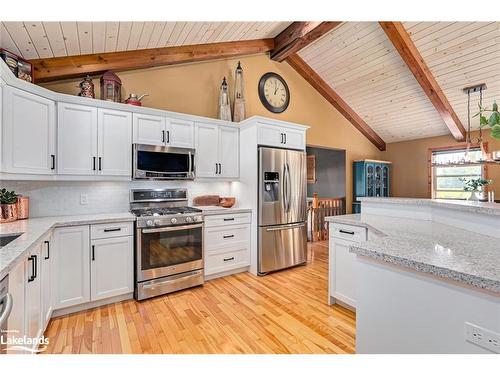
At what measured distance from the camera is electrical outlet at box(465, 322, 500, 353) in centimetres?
83

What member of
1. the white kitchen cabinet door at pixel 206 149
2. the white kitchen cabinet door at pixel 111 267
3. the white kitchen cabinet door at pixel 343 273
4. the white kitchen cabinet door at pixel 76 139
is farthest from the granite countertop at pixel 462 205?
the white kitchen cabinet door at pixel 76 139

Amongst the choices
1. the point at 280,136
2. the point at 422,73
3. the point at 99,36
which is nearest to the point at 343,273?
the point at 280,136

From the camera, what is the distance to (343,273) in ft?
8.08

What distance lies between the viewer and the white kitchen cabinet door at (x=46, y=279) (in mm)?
1929

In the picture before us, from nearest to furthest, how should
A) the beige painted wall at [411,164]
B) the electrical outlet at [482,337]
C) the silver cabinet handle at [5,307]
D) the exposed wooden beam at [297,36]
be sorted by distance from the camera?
the electrical outlet at [482,337]
the silver cabinet handle at [5,307]
the exposed wooden beam at [297,36]
the beige painted wall at [411,164]

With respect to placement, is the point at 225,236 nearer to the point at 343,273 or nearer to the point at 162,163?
the point at 162,163

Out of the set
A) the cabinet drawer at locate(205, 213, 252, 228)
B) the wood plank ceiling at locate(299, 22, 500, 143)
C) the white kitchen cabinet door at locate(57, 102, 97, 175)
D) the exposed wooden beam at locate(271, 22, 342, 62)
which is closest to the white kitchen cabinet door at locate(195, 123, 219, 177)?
the cabinet drawer at locate(205, 213, 252, 228)

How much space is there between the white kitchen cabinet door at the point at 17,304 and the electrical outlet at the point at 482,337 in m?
2.02

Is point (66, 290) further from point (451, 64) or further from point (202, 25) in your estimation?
point (451, 64)

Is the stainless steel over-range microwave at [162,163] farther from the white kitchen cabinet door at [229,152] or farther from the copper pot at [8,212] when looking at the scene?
the copper pot at [8,212]

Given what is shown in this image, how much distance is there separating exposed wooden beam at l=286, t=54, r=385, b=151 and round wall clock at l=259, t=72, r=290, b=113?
0.52m

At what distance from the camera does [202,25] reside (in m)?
2.92

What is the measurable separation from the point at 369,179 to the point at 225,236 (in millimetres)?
4198
